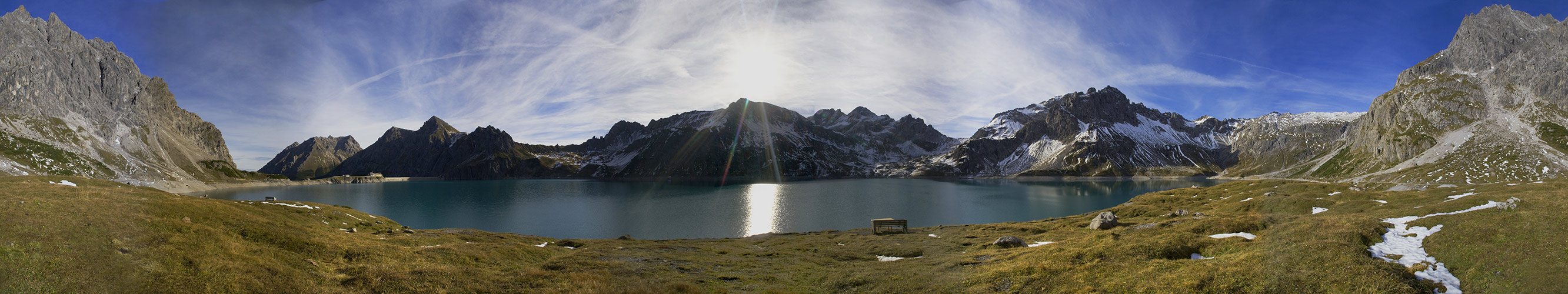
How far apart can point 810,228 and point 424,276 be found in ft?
218

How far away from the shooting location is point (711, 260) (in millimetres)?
35719

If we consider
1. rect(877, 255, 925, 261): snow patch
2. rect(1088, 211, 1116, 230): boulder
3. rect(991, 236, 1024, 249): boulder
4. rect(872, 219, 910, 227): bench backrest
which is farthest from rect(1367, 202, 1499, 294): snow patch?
rect(872, 219, 910, 227): bench backrest

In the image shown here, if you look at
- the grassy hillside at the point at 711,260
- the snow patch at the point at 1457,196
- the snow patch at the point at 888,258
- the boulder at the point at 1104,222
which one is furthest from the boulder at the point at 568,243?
the snow patch at the point at 1457,196

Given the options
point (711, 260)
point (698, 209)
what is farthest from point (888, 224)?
point (698, 209)

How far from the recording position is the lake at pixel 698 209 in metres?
87.4

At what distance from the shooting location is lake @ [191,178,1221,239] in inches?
3442

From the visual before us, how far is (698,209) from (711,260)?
85.9 metres

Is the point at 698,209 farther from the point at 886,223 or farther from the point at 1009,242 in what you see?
the point at 1009,242

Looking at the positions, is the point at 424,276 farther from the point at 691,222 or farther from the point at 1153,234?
the point at 691,222

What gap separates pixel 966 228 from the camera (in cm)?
5853

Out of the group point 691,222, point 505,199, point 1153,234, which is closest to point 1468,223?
point 1153,234

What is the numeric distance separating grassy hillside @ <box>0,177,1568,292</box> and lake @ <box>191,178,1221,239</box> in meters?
47.6

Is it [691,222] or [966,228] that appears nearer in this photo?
[966,228]

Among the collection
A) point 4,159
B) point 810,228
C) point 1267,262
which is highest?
point 4,159
